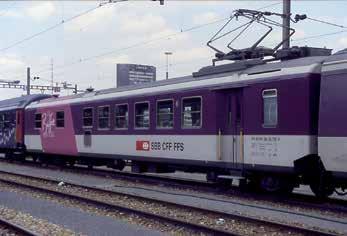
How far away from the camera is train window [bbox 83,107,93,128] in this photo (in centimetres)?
2200

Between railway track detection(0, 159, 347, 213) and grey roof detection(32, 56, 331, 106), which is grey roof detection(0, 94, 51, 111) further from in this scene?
grey roof detection(32, 56, 331, 106)

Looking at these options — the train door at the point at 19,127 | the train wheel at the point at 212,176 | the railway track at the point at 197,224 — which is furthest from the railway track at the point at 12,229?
the train door at the point at 19,127

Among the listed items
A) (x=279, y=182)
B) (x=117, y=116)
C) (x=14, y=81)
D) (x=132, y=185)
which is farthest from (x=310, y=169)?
(x=14, y=81)

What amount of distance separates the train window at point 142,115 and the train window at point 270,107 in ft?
17.3

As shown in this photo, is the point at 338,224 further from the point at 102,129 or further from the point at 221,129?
the point at 102,129

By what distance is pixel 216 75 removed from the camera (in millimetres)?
15906

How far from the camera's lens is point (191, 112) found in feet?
54.2

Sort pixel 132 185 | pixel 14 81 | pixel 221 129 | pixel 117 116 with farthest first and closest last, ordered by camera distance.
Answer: pixel 14 81
pixel 117 116
pixel 132 185
pixel 221 129

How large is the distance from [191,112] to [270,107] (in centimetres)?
311

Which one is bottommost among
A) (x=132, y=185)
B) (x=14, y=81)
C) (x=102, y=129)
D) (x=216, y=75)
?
(x=132, y=185)

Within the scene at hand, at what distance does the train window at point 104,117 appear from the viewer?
68.3ft

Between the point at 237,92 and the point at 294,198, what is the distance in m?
3.00

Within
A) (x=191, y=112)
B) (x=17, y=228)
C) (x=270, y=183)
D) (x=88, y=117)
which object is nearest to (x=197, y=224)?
(x=17, y=228)

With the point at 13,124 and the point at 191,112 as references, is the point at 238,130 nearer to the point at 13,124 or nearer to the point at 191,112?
the point at 191,112
